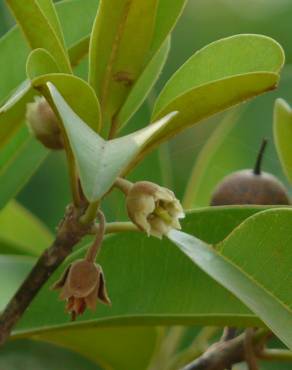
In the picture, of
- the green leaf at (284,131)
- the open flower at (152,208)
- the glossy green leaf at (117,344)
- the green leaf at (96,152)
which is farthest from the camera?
the glossy green leaf at (117,344)

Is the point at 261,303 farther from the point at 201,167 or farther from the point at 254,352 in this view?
the point at 201,167

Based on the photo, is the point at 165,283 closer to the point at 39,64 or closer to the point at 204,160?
the point at 39,64

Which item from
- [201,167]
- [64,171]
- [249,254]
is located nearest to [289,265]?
[249,254]

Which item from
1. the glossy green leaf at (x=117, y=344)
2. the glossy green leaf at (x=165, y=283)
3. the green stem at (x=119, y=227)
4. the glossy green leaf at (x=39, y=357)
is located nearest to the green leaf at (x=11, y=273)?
the glossy green leaf at (x=165, y=283)

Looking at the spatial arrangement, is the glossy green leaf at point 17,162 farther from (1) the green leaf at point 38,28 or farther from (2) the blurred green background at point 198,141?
(1) the green leaf at point 38,28

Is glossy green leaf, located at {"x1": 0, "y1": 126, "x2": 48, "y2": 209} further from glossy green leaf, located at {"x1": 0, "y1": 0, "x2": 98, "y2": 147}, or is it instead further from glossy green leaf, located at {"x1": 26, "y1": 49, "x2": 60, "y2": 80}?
glossy green leaf, located at {"x1": 26, "y1": 49, "x2": 60, "y2": 80}

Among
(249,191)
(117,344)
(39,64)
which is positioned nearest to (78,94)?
(39,64)

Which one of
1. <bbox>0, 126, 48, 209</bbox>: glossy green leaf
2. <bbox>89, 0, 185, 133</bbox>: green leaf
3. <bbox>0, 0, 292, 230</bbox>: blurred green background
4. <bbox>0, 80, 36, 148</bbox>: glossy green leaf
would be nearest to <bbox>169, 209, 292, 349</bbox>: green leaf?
<bbox>89, 0, 185, 133</bbox>: green leaf
